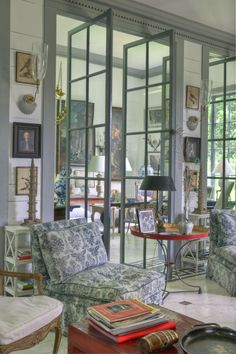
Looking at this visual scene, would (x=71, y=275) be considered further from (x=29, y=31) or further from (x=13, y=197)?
(x=29, y=31)

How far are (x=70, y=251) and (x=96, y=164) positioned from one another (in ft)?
4.36

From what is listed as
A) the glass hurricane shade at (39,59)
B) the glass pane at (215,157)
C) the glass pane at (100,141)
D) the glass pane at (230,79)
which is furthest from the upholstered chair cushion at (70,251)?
the glass pane at (230,79)

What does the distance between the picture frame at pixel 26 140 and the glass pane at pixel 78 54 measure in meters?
0.92

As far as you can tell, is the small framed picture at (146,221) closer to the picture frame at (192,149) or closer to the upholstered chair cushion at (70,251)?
the upholstered chair cushion at (70,251)

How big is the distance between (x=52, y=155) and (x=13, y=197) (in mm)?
552

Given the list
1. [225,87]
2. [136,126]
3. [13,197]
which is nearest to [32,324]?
[13,197]

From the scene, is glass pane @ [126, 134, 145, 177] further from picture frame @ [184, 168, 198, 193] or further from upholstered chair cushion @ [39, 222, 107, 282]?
upholstered chair cushion @ [39, 222, 107, 282]

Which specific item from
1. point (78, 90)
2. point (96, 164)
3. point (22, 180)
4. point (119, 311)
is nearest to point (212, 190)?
point (96, 164)

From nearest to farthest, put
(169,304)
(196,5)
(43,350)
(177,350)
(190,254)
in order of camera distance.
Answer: (177,350) → (43,350) → (169,304) → (196,5) → (190,254)

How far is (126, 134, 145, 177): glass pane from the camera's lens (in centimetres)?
462

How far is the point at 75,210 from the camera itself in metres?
4.41

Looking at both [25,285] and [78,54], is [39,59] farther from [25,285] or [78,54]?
[25,285]

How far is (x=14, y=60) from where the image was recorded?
141 inches

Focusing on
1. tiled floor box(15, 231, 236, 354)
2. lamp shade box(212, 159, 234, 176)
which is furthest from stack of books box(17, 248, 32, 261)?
lamp shade box(212, 159, 234, 176)
